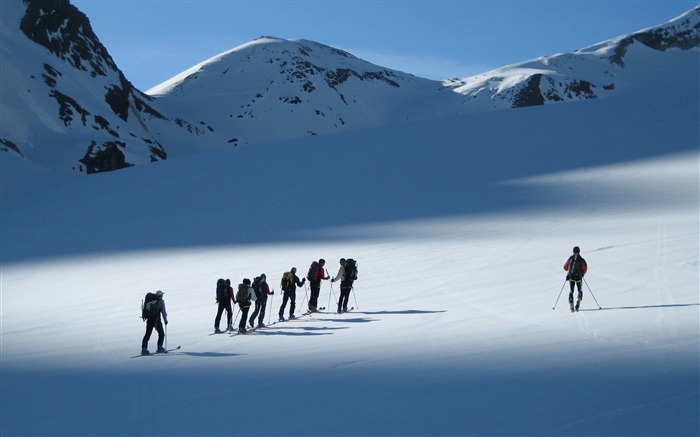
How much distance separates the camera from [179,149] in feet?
297

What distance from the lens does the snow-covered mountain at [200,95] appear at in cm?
6631

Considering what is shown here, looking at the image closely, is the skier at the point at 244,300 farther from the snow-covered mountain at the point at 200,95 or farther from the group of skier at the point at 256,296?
the snow-covered mountain at the point at 200,95

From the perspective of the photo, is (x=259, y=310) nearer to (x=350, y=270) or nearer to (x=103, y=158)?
(x=350, y=270)

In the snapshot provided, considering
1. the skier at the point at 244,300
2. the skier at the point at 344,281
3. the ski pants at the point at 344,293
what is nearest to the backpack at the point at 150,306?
the skier at the point at 244,300

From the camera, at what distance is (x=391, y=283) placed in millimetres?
→ 16000

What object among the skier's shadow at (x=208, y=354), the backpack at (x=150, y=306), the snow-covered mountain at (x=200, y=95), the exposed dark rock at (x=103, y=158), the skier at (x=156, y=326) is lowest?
the skier's shadow at (x=208, y=354)

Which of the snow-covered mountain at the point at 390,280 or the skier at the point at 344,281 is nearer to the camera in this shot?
the snow-covered mountain at the point at 390,280

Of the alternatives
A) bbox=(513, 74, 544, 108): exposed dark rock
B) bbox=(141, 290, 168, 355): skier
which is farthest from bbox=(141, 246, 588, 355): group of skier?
bbox=(513, 74, 544, 108): exposed dark rock

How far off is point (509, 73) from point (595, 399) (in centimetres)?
17674

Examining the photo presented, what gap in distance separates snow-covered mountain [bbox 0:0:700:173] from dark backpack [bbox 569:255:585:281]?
46989mm

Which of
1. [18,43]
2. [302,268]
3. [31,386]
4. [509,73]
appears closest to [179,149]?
[18,43]

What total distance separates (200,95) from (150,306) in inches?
4948

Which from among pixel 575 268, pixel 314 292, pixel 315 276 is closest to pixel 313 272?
pixel 315 276

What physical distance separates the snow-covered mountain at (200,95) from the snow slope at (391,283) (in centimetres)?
2637
